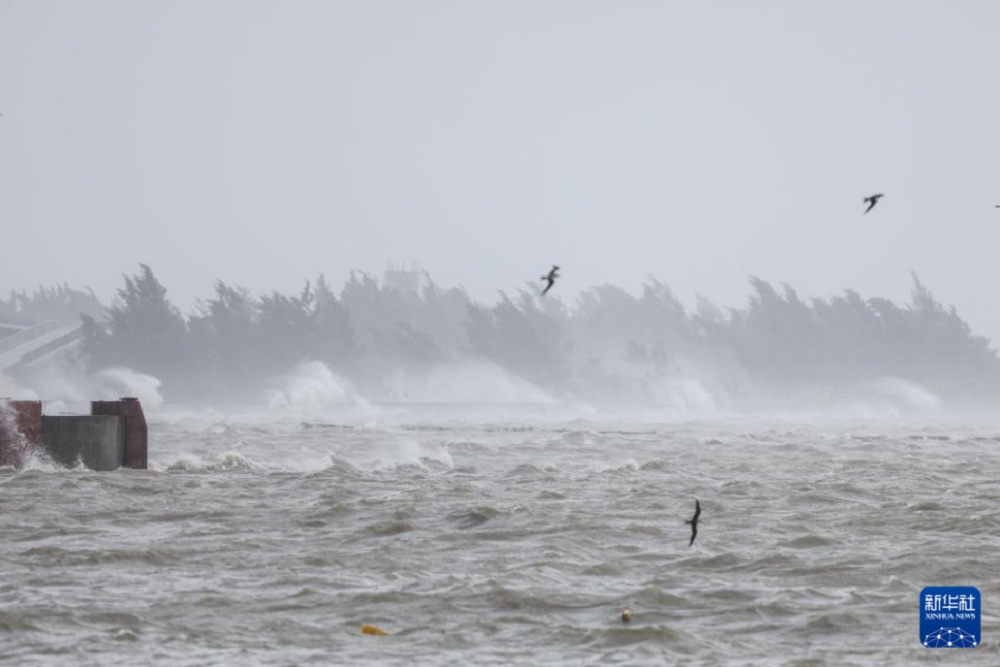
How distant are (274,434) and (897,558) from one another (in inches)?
1309

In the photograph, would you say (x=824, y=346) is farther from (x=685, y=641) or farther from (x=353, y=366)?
(x=685, y=641)

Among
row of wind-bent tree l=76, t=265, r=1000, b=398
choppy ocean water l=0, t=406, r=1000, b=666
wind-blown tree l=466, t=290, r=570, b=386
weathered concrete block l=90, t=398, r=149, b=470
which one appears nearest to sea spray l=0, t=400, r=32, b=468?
choppy ocean water l=0, t=406, r=1000, b=666

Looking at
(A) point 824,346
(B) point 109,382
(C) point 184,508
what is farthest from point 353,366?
(C) point 184,508

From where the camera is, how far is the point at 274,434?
4831 centimetres

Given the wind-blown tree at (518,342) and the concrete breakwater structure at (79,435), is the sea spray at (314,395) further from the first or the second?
the concrete breakwater structure at (79,435)

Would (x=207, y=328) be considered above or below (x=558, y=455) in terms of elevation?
above

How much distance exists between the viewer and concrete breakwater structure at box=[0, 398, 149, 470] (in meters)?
28.4

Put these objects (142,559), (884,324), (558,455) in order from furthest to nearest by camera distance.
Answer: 1. (884,324)
2. (558,455)
3. (142,559)

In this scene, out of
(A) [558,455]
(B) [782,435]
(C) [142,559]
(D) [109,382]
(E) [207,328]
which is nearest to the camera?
(C) [142,559]

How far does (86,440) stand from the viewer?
29.1m

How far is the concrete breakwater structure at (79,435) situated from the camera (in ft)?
93.0

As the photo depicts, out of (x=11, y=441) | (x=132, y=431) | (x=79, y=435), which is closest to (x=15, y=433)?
(x=11, y=441)

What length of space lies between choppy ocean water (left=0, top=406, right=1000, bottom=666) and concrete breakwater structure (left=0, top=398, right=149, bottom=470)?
0.49 m

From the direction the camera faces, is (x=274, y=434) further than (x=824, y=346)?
No
